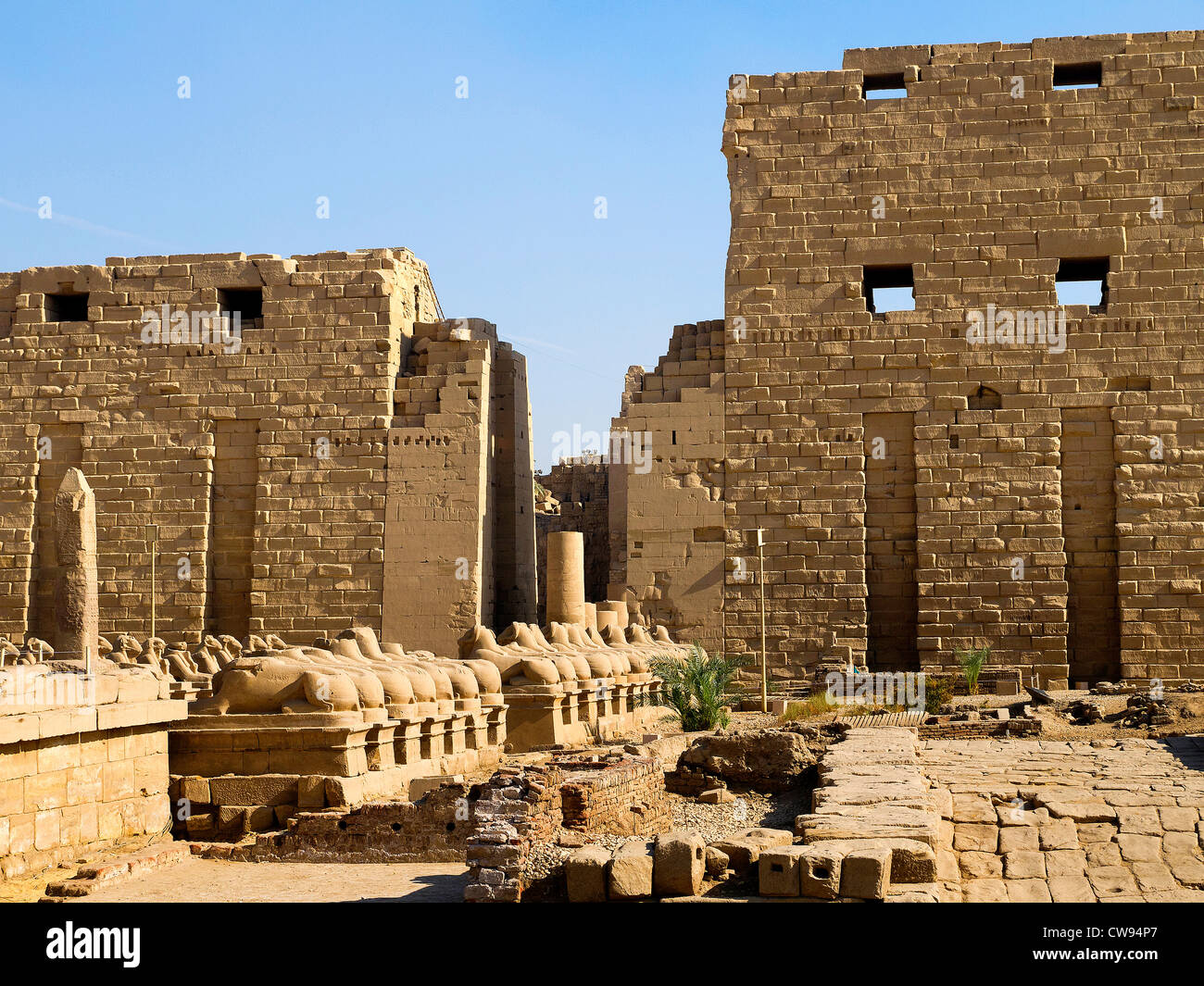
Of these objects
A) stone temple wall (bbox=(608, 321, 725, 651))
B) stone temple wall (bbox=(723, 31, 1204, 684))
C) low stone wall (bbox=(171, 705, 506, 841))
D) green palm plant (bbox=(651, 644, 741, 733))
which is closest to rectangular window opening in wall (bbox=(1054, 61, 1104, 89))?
stone temple wall (bbox=(723, 31, 1204, 684))

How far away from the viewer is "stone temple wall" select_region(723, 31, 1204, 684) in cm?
1906

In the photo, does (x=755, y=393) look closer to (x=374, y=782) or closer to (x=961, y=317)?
(x=961, y=317)

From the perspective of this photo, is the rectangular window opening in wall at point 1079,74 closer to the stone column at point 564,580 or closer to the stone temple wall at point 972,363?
the stone temple wall at point 972,363

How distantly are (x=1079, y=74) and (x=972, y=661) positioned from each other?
886 centimetres

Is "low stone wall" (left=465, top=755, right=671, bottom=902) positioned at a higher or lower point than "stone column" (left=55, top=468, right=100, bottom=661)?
lower

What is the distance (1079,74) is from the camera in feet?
65.6

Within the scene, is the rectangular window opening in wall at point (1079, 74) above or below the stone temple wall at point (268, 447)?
above

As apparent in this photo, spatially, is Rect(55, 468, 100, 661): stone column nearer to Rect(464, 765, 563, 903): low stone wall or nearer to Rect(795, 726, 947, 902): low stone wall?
Rect(464, 765, 563, 903): low stone wall

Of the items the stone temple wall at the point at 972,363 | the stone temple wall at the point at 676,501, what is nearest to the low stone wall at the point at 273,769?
the stone temple wall at the point at 676,501

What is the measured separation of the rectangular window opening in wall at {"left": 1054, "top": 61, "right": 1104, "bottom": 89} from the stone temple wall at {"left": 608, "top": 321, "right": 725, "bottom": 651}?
6.13 m

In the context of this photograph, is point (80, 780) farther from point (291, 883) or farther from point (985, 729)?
point (985, 729)

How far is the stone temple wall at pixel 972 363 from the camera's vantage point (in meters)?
19.1

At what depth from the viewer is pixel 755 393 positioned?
19.9 meters

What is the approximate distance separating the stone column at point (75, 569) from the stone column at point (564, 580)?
6.82 meters
